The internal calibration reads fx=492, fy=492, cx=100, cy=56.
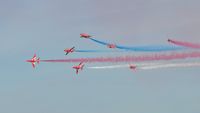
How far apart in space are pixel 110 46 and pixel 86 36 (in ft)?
47.2

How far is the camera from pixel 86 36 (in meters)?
191

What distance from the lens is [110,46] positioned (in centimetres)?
18050
